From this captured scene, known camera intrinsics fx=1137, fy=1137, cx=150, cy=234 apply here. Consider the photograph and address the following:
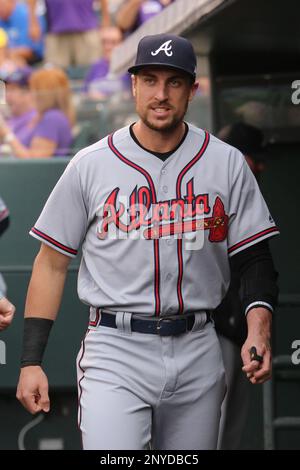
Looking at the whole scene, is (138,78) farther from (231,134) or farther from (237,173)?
(231,134)

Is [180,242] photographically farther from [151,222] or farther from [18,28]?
[18,28]

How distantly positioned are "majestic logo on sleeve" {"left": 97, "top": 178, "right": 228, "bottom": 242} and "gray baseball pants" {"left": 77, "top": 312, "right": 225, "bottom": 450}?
31 centimetres

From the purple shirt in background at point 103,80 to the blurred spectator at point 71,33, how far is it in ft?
2.55

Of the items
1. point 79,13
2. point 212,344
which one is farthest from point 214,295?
point 79,13

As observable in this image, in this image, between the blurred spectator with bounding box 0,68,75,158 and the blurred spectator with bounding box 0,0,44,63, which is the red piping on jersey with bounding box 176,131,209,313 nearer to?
the blurred spectator with bounding box 0,68,75,158

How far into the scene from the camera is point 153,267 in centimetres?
394

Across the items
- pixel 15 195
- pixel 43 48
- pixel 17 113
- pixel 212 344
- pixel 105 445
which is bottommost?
pixel 105 445

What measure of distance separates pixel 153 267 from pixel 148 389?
42 cm

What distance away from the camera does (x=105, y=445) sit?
12.5 feet

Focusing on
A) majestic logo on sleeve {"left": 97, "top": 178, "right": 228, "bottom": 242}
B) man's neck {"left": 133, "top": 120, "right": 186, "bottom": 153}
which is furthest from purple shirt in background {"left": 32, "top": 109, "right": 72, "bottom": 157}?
majestic logo on sleeve {"left": 97, "top": 178, "right": 228, "bottom": 242}

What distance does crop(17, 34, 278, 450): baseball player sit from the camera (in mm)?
3926

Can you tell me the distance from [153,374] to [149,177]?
0.69 meters

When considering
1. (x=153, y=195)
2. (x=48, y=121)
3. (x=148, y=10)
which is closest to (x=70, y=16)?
(x=148, y=10)

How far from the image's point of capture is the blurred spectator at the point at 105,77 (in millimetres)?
8688
